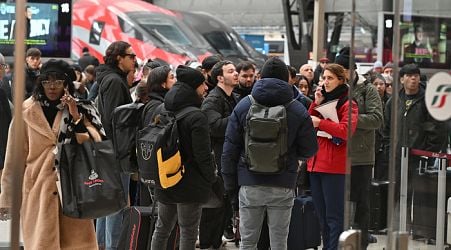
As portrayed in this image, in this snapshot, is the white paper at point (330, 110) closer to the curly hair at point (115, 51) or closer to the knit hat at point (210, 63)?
the curly hair at point (115, 51)

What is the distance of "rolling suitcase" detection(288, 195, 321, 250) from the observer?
24.8 ft

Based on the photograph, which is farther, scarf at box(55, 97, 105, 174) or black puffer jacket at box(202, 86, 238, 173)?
black puffer jacket at box(202, 86, 238, 173)

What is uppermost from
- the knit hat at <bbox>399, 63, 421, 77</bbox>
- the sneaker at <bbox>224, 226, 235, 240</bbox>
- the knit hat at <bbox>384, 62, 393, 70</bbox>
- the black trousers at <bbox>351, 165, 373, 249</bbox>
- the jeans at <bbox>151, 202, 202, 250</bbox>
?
the knit hat at <bbox>384, 62, 393, 70</bbox>

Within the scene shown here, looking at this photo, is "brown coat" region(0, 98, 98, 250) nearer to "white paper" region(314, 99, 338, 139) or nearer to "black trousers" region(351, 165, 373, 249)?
"white paper" region(314, 99, 338, 139)

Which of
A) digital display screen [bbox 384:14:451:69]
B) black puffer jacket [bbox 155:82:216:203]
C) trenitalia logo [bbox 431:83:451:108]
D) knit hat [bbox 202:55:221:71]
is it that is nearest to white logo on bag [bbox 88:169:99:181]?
black puffer jacket [bbox 155:82:216:203]

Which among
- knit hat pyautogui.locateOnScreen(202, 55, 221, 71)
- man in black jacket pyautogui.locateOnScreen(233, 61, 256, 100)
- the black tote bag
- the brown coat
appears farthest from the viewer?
knit hat pyautogui.locateOnScreen(202, 55, 221, 71)

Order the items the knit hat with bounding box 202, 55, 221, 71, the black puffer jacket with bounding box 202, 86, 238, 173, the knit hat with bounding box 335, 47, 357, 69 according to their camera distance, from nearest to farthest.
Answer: the knit hat with bounding box 335, 47, 357, 69
the black puffer jacket with bounding box 202, 86, 238, 173
the knit hat with bounding box 202, 55, 221, 71

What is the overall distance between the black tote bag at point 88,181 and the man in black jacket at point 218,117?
85.7 inches

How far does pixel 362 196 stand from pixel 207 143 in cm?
288

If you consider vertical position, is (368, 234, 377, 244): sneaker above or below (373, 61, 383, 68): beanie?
below

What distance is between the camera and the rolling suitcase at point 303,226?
7551 mm

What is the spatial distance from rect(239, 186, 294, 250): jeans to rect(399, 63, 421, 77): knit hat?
Answer: 9.99ft

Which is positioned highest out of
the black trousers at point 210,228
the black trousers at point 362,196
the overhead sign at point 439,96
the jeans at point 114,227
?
the overhead sign at point 439,96

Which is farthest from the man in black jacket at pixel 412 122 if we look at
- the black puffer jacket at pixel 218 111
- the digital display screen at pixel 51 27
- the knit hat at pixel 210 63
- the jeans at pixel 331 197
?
the digital display screen at pixel 51 27
